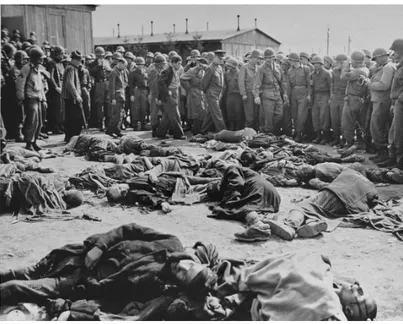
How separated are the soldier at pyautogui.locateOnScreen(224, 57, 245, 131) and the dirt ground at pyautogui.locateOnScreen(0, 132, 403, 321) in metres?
6.79

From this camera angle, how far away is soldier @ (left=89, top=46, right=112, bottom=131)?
14.5 metres

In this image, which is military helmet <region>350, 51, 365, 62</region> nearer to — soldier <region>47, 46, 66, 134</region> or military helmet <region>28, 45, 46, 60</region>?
military helmet <region>28, 45, 46, 60</region>

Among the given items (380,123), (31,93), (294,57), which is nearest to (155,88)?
(294,57)

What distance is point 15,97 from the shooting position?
12.3 m

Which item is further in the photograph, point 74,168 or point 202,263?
point 74,168

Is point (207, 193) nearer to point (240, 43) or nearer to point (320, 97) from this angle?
point (320, 97)

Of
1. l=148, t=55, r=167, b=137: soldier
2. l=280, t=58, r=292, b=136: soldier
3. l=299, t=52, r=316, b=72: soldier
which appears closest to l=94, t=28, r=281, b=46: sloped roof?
l=148, t=55, r=167, b=137: soldier

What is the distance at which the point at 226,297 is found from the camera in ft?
13.3

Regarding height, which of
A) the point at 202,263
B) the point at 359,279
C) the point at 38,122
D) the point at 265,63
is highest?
the point at 265,63

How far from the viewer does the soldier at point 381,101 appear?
9742 millimetres

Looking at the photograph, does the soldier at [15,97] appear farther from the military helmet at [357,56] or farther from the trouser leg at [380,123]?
the trouser leg at [380,123]

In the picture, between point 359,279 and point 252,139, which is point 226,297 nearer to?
point 359,279

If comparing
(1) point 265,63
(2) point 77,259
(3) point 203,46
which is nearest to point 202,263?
(2) point 77,259

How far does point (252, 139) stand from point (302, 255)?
7.46 m
